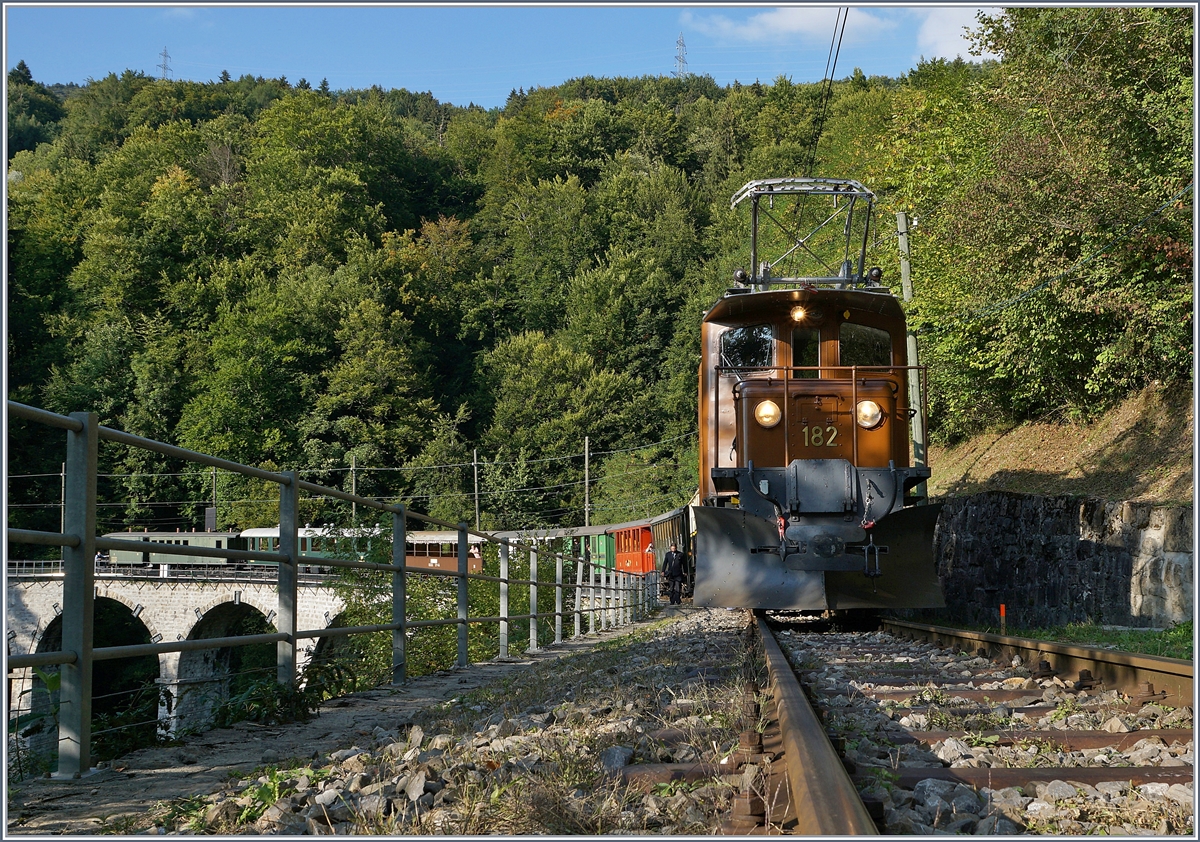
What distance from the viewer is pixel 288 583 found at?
5.21 m

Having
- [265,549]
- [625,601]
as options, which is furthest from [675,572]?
[265,549]

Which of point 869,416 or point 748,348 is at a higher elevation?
point 748,348

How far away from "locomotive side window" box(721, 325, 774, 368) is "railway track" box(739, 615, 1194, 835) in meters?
5.43

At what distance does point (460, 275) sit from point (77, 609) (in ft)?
256

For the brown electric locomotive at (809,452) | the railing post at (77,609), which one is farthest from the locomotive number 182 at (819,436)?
the railing post at (77,609)

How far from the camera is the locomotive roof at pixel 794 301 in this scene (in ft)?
36.8

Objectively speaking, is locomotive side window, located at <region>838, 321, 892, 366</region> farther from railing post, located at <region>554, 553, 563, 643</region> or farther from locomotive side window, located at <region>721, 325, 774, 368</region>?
railing post, located at <region>554, 553, 563, 643</region>

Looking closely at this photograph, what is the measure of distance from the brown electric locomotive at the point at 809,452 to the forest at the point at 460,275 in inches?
294

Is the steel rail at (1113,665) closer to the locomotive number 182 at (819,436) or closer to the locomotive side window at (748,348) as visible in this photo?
the locomotive number 182 at (819,436)

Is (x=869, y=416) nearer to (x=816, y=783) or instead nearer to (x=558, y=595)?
(x=558, y=595)

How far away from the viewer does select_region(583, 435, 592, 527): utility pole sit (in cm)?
5954

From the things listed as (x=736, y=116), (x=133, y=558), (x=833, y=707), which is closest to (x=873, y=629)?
(x=833, y=707)

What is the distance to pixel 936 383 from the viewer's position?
24406 millimetres

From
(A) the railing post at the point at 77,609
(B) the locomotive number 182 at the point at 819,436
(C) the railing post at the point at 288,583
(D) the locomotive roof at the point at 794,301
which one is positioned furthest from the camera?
(D) the locomotive roof at the point at 794,301
